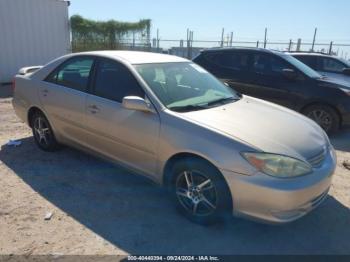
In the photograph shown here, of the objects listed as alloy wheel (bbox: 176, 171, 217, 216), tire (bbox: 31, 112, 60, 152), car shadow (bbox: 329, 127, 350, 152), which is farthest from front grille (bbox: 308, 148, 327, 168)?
tire (bbox: 31, 112, 60, 152)

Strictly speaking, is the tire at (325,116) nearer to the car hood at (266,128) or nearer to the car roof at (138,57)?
Answer: the car hood at (266,128)

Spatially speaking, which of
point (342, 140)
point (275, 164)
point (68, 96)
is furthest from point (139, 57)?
point (342, 140)

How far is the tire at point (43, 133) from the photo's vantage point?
4914 mm

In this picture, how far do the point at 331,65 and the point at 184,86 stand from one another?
801cm

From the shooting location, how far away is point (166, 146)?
329cm

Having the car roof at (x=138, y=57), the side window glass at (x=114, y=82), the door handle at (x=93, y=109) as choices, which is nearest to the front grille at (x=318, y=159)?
the side window glass at (x=114, y=82)

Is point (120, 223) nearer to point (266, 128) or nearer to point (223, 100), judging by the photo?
point (266, 128)

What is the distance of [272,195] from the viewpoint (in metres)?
2.74

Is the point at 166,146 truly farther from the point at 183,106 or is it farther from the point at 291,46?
the point at 291,46

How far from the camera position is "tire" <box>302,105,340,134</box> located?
642cm

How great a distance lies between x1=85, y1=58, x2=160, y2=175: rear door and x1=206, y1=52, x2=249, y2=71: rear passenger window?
4.02 meters

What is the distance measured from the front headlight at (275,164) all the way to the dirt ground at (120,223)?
2.40 ft

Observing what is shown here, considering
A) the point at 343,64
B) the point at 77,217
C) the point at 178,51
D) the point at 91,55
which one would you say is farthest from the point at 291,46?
the point at 77,217

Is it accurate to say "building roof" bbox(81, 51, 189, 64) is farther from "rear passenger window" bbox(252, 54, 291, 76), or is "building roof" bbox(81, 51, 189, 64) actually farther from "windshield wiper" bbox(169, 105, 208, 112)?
"rear passenger window" bbox(252, 54, 291, 76)
